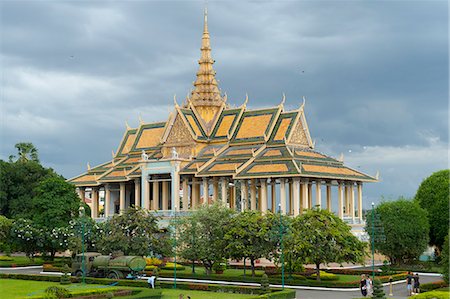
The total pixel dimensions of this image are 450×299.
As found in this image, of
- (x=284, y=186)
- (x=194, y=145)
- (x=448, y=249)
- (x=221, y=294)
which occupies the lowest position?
(x=221, y=294)

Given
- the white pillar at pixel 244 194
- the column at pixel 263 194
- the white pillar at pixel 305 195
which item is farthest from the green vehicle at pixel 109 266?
the white pillar at pixel 305 195

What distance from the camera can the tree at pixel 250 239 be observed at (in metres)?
45.1

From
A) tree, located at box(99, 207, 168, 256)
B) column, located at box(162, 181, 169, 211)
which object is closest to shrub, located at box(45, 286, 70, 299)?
tree, located at box(99, 207, 168, 256)

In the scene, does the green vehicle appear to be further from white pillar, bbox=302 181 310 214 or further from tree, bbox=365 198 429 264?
white pillar, bbox=302 181 310 214

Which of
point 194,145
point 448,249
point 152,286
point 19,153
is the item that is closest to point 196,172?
point 194,145

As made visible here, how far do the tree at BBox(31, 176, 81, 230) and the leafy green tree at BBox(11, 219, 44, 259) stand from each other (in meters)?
1.34

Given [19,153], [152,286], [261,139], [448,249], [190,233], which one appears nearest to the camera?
[448,249]

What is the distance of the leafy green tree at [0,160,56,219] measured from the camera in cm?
7425

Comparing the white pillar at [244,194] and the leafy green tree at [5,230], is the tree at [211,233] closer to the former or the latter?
the white pillar at [244,194]

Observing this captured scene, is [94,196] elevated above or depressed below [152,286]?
above

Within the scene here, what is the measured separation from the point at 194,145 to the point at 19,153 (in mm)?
34808

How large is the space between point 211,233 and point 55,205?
18.6 metres

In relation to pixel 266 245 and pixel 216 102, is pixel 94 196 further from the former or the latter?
pixel 266 245

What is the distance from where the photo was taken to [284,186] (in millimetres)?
59969
